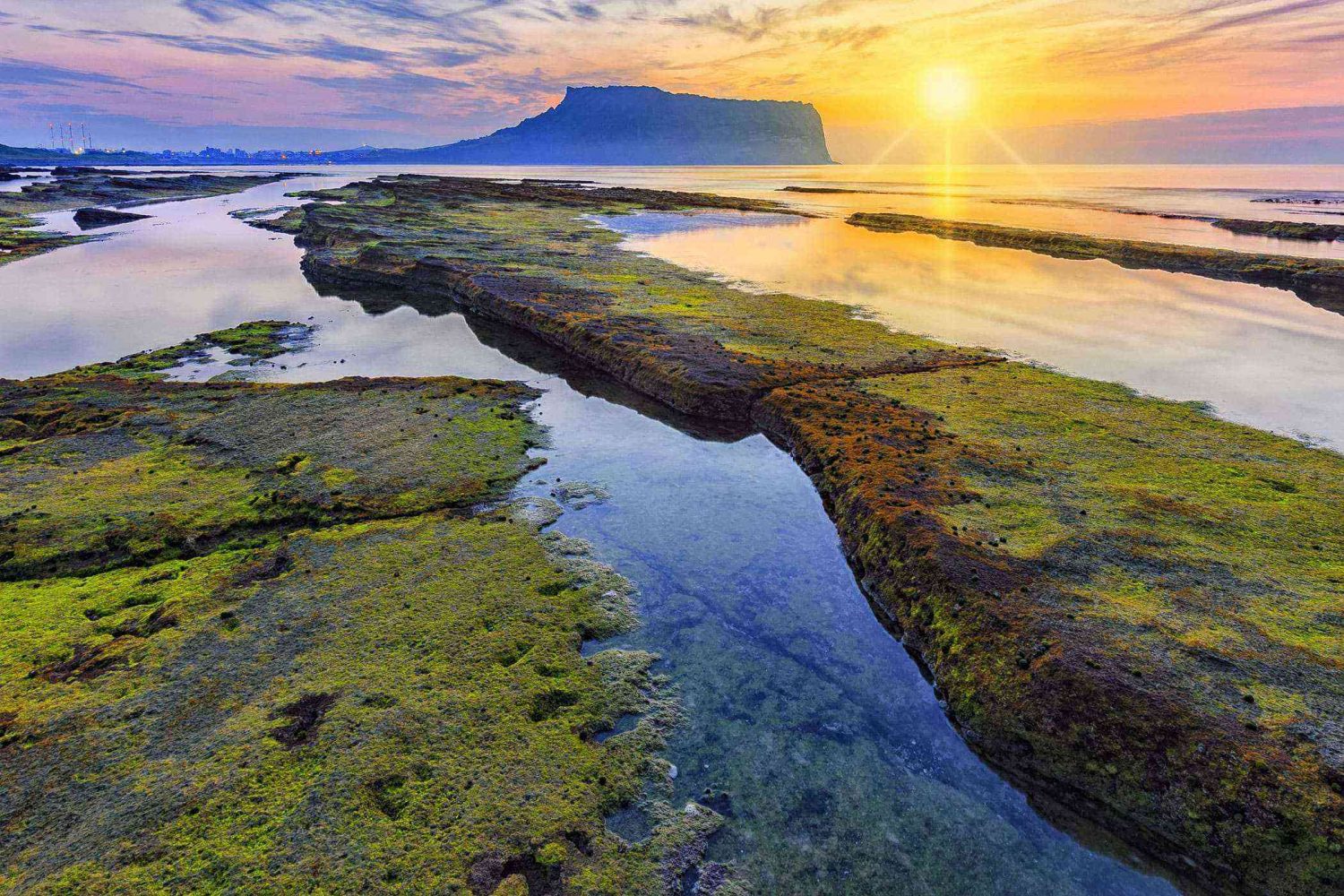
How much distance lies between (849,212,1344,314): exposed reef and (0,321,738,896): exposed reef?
79422 mm

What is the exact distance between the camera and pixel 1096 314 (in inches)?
2299

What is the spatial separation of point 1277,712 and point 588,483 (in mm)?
22080

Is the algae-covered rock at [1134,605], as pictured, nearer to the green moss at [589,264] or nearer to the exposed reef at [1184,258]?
the green moss at [589,264]

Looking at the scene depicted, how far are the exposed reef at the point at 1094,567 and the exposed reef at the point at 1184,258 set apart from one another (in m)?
53.3

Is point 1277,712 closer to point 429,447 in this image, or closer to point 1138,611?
point 1138,611

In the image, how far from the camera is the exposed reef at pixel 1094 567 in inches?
537

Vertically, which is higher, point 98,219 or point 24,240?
point 98,219

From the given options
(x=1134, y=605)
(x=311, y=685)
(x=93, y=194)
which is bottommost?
(x=311, y=685)

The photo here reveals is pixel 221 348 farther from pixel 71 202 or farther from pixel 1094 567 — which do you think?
pixel 71 202

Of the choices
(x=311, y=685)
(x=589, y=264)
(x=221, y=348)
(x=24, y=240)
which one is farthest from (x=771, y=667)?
(x=24, y=240)

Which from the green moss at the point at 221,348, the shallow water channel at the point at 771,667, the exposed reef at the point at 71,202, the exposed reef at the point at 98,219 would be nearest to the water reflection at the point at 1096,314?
the shallow water channel at the point at 771,667

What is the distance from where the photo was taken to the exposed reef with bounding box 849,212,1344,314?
236 feet

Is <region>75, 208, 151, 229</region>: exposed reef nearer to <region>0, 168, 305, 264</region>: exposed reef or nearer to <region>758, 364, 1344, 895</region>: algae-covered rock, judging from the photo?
<region>0, 168, 305, 264</region>: exposed reef

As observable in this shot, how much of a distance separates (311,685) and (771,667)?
11734 millimetres
